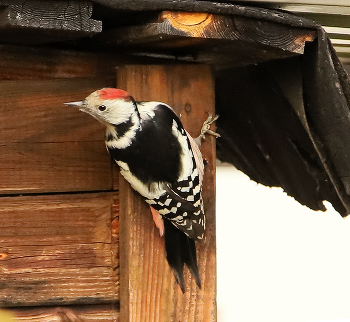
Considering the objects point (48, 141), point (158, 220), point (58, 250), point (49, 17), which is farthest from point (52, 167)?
point (49, 17)

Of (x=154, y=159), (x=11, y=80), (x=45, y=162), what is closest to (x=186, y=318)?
(x=154, y=159)

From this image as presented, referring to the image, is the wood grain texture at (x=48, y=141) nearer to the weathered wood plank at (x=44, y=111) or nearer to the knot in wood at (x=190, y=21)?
the weathered wood plank at (x=44, y=111)

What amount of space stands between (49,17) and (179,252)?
2.42 feet

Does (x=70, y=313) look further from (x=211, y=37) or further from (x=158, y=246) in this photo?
(x=211, y=37)

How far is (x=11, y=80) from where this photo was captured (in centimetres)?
164

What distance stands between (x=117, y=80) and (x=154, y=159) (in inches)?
9.6

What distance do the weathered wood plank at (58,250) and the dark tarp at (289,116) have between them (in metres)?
0.58

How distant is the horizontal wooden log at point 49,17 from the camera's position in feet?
4.10

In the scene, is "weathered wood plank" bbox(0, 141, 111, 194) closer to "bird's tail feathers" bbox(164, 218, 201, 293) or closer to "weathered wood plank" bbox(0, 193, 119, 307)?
"weathered wood plank" bbox(0, 193, 119, 307)

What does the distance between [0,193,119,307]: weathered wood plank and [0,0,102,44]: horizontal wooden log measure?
52 centimetres

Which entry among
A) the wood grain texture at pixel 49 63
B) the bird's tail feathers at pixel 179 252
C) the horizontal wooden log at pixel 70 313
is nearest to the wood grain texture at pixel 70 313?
the horizontal wooden log at pixel 70 313

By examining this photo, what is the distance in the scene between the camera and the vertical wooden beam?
1587 millimetres

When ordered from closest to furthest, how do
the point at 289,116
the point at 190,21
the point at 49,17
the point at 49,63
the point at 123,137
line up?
the point at 49,17 < the point at 190,21 < the point at 123,137 < the point at 49,63 < the point at 289,116

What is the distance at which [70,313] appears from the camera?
1.65 metres
